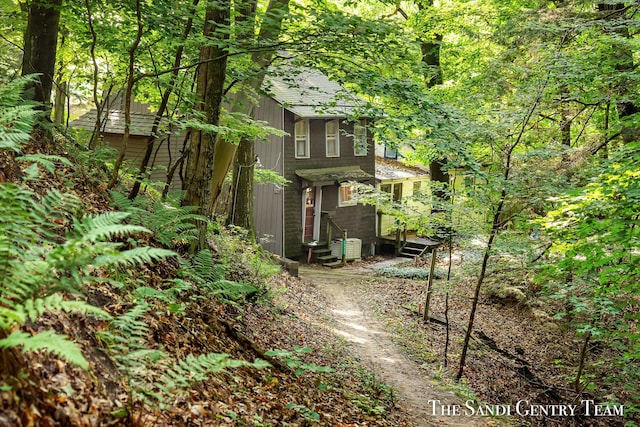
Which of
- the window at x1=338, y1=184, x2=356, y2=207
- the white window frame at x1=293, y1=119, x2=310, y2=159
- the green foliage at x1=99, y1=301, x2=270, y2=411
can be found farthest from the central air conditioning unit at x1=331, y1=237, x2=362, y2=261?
the green foliage at x1=99, y1=301, x2=270, y2=411

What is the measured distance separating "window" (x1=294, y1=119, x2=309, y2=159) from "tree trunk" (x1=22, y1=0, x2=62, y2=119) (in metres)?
17.7

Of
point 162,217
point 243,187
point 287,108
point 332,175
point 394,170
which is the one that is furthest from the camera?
point 394,170

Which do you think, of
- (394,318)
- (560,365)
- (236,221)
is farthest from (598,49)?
(236,221)

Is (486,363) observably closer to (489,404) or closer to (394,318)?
(489,404)

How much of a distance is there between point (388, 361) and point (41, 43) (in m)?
8.75

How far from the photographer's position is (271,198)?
24219mm

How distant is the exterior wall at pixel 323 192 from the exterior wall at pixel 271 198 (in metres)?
0.32

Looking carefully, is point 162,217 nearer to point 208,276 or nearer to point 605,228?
point 208,276

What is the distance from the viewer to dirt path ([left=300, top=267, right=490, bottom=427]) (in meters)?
8.59

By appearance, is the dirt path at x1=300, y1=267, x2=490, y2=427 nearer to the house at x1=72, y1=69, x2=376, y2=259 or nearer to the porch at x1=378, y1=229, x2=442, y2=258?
the house at x1=72, y1=69, x2=376, y2=259


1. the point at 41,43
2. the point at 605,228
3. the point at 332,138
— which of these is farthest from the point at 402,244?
the point at 41,43

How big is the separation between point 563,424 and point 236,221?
33.4ft

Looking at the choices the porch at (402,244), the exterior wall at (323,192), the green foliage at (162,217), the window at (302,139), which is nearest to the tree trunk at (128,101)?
the green foliage at (162,217)

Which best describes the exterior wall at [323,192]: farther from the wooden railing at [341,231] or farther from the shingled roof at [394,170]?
the shingled roof at [394,170]
